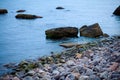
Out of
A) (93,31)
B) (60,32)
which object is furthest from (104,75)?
(93,31)

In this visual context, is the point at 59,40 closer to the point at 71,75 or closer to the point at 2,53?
the point at 2,53

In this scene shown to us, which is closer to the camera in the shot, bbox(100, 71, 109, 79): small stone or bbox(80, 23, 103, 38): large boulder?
bbox(100, 71, 109, 79): small stone

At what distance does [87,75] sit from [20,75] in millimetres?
3305

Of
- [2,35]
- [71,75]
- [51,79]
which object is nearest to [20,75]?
[51,79]

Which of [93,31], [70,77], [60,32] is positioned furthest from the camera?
[93,31]

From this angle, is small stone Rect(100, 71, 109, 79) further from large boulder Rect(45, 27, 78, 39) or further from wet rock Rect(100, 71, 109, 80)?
large boulder Rect(45, 27, 78, 39)

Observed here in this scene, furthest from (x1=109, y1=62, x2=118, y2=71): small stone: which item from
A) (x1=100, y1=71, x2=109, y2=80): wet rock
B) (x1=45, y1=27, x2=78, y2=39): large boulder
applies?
(x1=45, y1=27, x2=78, y2=39): large boulder

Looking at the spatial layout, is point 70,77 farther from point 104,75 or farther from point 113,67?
point 113,67

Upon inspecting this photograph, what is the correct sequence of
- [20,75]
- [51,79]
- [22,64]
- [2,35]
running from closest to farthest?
[51,79], [20,75], [22,64], [2,35]

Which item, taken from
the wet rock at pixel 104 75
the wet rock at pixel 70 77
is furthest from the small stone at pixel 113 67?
the wet rock at pixel 70 77

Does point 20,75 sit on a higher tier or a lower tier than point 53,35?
lower

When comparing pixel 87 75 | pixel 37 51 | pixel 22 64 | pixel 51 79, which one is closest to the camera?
pixel 87 75

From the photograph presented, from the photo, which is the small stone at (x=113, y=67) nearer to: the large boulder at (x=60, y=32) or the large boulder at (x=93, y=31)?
the large boulder at (x=60, y=32)

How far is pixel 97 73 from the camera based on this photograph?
8.42 m
